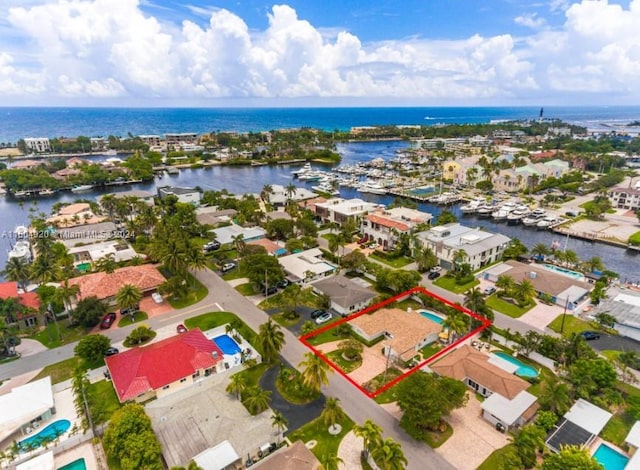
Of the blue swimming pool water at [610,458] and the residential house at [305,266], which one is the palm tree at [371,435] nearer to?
the blue swimming pool water at [610,458]

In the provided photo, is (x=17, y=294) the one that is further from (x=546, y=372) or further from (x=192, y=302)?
(x=546, y=372)

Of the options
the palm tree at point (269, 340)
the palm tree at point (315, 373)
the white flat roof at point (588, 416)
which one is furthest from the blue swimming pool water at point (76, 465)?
the white flat roof at point (588, 416)

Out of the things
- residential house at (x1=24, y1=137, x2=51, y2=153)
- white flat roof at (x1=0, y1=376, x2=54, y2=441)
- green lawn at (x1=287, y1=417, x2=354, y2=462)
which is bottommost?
green lawn at (x1=287, y1=417, x2=354, y2=462)

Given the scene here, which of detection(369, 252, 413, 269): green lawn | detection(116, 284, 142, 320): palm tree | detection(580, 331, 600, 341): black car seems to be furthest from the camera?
detection(369, 252, 413, 269): green lawn

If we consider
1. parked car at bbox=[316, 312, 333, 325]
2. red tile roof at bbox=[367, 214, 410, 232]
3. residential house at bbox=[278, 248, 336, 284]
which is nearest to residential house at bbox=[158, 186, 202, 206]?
residential house at bbox=[278, 248, 336, 284]

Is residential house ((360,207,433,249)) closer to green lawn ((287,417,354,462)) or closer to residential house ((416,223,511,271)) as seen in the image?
residential house ((416,223,511,271))

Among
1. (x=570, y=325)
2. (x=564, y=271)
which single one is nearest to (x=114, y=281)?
(x=570, y=325)
